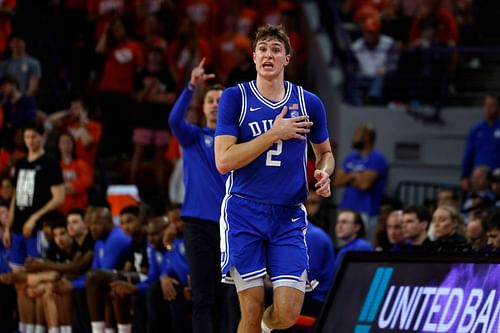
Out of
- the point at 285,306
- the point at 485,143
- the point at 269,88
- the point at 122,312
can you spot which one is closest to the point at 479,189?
the point at 485,143

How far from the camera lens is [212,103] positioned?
447 inches

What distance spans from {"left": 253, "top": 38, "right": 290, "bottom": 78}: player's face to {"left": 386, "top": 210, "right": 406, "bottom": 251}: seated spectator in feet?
12.9

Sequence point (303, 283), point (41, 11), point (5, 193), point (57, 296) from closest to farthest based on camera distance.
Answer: point (303, 283)
point (57, 296)
point (5, 193)
point (41, 11)

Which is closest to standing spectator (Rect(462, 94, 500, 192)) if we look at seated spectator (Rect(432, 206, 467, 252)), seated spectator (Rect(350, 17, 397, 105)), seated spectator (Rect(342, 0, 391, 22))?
seated spectator (Rect(350, 17, 397, 105))

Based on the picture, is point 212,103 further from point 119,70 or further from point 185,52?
point 185,52

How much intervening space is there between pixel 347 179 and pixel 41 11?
6.09 meters

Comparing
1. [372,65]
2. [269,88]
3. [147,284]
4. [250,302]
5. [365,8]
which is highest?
[365,8]

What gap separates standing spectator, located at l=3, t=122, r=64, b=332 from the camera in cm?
1462

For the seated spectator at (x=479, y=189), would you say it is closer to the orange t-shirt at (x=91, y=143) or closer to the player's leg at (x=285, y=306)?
the orange t-shirt at (x=91, y=143)

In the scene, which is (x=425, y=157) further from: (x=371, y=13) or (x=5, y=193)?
(x=5, y=193)

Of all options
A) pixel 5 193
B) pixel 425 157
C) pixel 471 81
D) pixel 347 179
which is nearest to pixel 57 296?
pixel 5 193

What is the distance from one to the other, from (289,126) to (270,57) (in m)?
0.52

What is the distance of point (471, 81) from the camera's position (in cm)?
2059

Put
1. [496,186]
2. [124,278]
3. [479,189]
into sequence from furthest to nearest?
[479,189] < [496,186] < [124,278]
